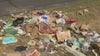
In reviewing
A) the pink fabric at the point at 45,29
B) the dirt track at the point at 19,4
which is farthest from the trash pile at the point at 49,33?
the dirt track at the point at 19,4

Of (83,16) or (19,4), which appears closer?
(83,16)

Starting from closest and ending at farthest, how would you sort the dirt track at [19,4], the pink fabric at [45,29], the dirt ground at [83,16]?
1. the dirt ground at [83,16]
2. the pink fabric at [45,29]
3. the dirt track at [19,4]

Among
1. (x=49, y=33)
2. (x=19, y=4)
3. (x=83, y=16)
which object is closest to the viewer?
(x=49, y=33)

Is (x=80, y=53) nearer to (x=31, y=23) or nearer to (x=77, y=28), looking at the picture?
(x=77, y=28)

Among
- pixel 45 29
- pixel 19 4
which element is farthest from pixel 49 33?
pixel 19 4

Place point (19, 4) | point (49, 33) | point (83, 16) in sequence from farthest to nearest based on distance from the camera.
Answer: point (19, 4) → point (83, 16) → point (49, 33)

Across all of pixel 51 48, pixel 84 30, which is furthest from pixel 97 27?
pixel 51 48

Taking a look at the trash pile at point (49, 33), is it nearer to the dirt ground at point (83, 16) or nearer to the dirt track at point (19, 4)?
the dirt ground at point (83, 16)

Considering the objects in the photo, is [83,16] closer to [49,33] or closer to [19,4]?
[49,33]

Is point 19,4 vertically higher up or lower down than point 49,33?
higher up
